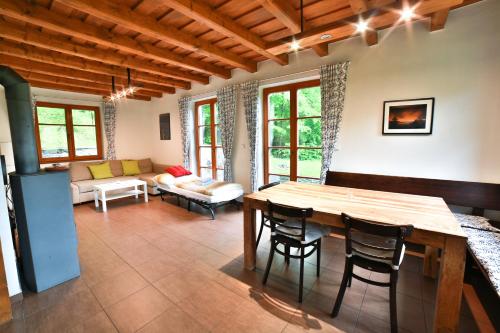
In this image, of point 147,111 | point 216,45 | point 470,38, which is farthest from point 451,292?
point 147,111

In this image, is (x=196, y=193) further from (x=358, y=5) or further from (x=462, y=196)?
(x=462, y=196)

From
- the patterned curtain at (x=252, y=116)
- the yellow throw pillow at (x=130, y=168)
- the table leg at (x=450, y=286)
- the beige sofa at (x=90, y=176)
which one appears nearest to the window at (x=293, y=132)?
the patterned curtain at (x=252, y=116)

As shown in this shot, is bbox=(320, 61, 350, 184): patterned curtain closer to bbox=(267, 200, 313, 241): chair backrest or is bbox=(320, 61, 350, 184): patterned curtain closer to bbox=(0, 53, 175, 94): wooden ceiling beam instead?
bbox=(267, 200, 313, 241): chair backrest

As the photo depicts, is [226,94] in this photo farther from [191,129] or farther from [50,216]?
[50,216]

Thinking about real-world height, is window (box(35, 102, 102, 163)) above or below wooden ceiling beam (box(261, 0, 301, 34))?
below

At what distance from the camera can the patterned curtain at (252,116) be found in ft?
13.4

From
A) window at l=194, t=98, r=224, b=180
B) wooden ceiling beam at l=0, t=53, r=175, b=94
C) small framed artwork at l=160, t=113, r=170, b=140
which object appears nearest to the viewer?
wooden ceiling beam at l=0, t=53, r=175, b=94

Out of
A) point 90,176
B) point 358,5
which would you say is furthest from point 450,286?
point 90,176

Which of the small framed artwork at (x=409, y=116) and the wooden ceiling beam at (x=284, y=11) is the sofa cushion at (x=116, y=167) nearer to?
the wooden ceiling beam at (x=284, y=11)

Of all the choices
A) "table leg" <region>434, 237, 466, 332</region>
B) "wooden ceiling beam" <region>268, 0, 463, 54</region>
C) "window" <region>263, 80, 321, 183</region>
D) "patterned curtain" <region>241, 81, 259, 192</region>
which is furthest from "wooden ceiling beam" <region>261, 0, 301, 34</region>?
"table leg" <region>434, 237, 466, 332</region>

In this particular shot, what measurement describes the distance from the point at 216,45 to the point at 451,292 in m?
3.56

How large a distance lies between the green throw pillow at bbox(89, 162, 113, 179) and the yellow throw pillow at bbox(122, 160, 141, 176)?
0.35 m

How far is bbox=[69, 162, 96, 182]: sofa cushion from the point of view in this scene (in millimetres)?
5059

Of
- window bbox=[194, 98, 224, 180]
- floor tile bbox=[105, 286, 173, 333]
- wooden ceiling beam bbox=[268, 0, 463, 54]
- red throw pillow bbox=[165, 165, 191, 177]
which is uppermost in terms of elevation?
wooden ceiling beam bbox=[268, 0, 463, 54]
